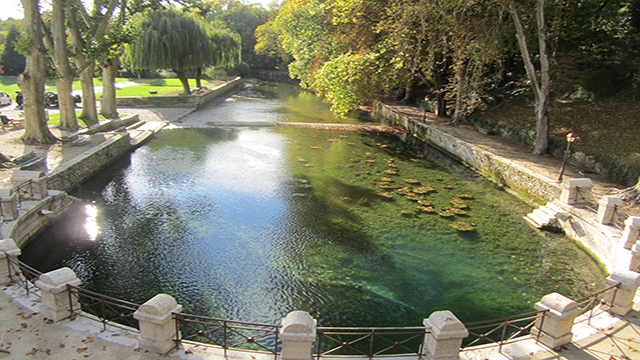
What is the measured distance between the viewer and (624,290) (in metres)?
7.43

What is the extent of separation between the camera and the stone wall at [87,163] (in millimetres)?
14133

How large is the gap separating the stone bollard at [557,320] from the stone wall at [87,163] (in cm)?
1491

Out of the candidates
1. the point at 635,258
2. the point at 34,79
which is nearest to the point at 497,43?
the point at 635,258

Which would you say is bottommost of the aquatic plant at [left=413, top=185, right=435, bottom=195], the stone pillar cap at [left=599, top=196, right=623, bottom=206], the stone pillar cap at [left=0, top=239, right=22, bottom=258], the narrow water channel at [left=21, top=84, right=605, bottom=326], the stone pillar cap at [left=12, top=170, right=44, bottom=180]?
the narrow water channel at [left=21, top=84, right=605, bottom=326]

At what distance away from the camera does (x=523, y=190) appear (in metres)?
16.1

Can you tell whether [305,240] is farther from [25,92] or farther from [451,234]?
[25,92]

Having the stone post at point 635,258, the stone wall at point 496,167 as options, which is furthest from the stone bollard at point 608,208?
the stone post at point 635,258

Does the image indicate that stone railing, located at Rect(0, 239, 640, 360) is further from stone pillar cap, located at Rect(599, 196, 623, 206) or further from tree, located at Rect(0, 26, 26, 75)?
tree, located at Rect(0, 26, 26, 75)

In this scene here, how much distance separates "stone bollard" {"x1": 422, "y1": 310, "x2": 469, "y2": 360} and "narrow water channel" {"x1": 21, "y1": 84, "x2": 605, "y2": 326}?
9.01 feet

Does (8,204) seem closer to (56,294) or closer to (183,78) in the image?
(56,294)

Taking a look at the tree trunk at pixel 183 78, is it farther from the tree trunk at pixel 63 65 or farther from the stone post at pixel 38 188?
the stone post at pixel 38 188

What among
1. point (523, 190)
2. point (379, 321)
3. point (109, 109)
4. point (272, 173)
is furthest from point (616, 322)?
point (109, 109)

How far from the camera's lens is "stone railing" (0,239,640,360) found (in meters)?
5.55

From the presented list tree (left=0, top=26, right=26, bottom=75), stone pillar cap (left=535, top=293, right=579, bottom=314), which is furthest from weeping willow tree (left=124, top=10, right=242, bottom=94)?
stone pillar cap (left=535, top=293, right=579, bottom=314)
